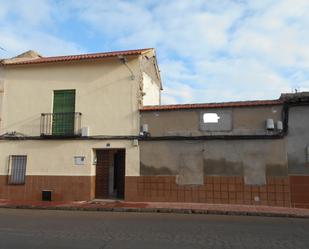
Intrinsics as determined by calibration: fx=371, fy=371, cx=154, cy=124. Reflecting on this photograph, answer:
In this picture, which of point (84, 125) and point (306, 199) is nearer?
point (306, 199)

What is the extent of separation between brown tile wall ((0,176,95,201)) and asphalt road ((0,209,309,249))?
409cm

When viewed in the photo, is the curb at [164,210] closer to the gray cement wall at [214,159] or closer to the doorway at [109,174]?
the gray cement wall at [214,159]

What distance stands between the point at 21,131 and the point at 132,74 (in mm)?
5888

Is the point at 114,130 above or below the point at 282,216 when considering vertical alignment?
above

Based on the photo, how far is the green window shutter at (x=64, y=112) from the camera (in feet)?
55.0

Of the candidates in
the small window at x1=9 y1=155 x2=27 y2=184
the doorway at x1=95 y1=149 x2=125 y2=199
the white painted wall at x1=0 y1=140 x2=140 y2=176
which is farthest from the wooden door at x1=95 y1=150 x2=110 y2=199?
the small window at x1=9 y1=155 x2=27 y2=184

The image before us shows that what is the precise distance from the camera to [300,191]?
14.2m

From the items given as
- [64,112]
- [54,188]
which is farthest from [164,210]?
[64,112]

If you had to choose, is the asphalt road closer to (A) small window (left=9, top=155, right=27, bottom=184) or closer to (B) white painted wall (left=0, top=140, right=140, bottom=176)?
(B) white painted wall (left=0, top=140, right=140, bottom=176)

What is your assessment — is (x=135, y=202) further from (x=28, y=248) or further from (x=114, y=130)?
(x=28, y=248)

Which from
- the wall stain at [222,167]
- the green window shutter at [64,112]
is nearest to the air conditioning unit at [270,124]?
the wall stain at [222,167]

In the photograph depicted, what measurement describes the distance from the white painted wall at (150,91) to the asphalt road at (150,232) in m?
6.83

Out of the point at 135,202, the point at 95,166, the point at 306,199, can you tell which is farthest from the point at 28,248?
the point at 306,199

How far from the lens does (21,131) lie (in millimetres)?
17297
